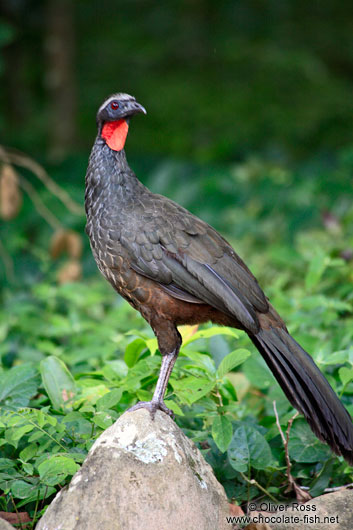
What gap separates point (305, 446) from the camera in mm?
3666

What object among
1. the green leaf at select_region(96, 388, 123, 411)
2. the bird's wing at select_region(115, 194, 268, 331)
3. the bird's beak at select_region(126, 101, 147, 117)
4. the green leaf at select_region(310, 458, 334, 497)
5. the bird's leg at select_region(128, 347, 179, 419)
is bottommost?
the green leaf at select_region(310, 458, 334, 497)

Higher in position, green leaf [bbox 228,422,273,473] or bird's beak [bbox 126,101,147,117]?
bird's beak [bbox 126,101,147,117]

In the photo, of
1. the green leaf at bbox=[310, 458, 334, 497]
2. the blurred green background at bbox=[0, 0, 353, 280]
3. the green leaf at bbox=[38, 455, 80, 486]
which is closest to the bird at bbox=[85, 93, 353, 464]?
the green leaf at bbox=[310, 458, 334, 497]

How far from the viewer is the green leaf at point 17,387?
12.0 feet

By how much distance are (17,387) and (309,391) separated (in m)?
1.47

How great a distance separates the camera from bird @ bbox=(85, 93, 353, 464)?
11.3ft

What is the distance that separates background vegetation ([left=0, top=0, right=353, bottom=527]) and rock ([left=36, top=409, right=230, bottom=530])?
15 cm

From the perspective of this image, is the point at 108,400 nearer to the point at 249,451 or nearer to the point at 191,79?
the point at 249,451

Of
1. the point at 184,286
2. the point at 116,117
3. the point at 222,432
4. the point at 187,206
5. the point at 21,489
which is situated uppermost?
the point at 116,117

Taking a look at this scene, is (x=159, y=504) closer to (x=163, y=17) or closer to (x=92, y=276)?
(x=92, y=276)

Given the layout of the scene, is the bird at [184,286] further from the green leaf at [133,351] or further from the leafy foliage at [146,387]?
the green leaf at [133,351]

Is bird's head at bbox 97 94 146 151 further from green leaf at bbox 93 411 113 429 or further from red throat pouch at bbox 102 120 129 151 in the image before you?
green leaf at bbox 93 411 113 429

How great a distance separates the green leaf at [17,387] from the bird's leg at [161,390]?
60 cm

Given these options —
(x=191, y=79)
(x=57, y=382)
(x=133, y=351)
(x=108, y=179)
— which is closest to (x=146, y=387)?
(x=133, y=351)
